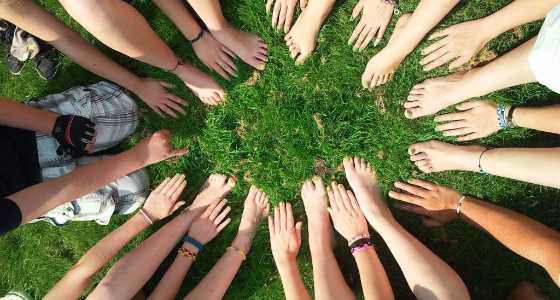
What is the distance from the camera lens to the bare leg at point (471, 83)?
85.0 inches

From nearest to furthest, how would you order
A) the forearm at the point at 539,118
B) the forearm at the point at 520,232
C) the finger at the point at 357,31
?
1. the forearm at the point at 520,232
2. the forearm at the point at 539,118
3. the finger at the point at 357,31

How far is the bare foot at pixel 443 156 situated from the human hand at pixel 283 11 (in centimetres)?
107

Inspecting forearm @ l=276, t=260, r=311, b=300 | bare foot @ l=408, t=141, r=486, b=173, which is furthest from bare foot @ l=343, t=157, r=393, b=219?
forearm @ l=276, t=260, r=311, b=300

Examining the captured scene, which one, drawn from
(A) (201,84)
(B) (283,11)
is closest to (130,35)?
(A) (201,84)

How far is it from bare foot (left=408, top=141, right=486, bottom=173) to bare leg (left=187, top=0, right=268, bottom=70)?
1.08 metres

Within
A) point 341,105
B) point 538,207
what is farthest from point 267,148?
point 538,207

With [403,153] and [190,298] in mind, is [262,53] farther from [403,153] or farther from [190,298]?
[190,298]

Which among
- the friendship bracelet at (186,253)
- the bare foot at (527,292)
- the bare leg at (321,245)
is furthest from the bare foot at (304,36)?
the bare foot at (527,292)

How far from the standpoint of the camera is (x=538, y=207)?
8.95ft

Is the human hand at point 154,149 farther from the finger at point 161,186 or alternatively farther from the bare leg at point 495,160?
the bare leg at point 495,160

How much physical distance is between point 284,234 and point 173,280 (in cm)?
75

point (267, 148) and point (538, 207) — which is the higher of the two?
point (267, 148)

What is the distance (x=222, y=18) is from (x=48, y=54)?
1.16 meters

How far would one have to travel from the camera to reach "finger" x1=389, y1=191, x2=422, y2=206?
2746mm
